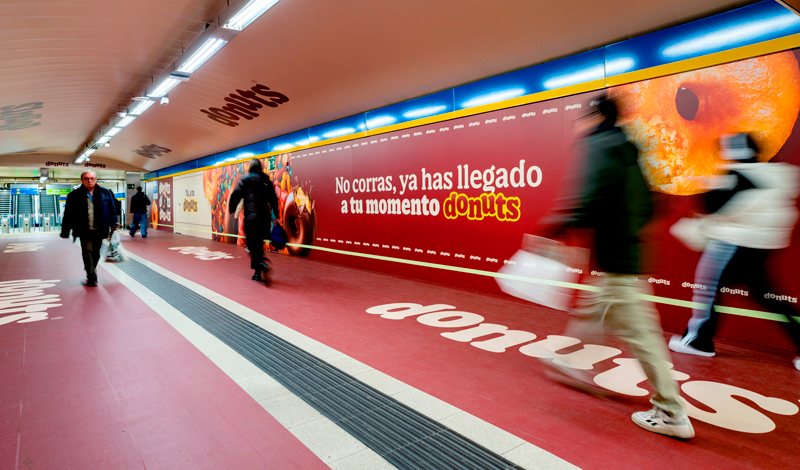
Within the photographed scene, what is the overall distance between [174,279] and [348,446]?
20.6ft

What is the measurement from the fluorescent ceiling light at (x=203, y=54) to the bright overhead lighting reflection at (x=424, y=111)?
3151 millimetres

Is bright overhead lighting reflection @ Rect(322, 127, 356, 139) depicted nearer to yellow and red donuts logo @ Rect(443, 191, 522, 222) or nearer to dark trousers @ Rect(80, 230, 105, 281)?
yellow and red donuts logo @ Rect(443, 191, 522, 222)

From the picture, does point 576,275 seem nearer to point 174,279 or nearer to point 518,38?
point 518,38

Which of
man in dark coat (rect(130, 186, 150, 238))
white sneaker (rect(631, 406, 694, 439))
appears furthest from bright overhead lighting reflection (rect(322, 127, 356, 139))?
man in dark coat (rect(130, 186, 150, 238))

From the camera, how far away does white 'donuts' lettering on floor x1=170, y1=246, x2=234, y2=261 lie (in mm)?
10422

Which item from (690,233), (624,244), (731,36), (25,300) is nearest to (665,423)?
(624,244)

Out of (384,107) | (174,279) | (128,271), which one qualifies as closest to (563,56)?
(384,107)

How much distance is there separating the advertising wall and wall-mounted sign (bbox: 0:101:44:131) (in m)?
6.43

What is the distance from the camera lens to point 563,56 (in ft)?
17.5

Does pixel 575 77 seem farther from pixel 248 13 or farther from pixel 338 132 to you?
pixel 338 132

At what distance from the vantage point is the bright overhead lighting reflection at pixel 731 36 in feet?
12.0

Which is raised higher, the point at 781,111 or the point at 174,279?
the point at 781,111

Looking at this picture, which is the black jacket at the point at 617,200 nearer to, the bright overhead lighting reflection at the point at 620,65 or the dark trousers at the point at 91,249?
the bright overhead lighting reflection at the point at 620,65

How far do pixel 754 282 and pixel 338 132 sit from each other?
306 inches
